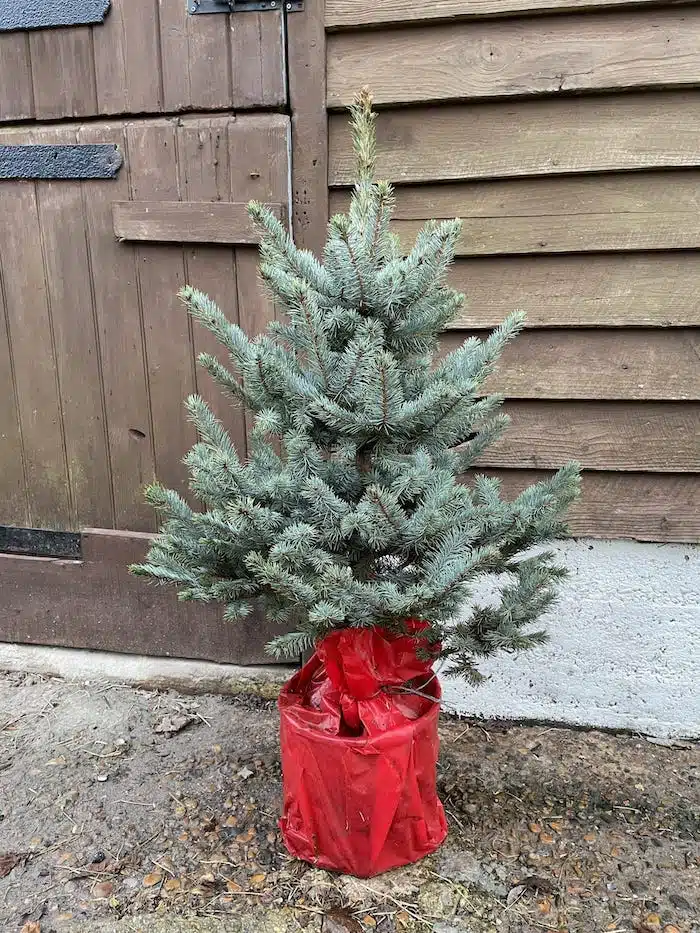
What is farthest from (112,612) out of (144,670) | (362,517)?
(362,517)

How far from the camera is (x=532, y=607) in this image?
1.66 metres

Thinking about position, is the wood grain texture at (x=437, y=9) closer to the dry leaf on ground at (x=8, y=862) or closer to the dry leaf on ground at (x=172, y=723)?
the dry leaf on ground at (x=172, y=723)

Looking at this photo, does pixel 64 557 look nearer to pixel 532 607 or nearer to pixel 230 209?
pixel 230 209

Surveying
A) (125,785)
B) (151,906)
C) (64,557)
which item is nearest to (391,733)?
(151,906)

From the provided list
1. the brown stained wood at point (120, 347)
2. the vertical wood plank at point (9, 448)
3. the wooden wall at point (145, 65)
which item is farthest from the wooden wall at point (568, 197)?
the vertical wood plank at point (9, 448)

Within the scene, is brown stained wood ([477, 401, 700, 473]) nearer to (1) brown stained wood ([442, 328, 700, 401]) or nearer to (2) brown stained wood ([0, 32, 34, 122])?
(1) brown stained wood ([442, 328, 700, 401])

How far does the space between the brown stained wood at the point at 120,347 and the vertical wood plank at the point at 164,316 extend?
34 mm

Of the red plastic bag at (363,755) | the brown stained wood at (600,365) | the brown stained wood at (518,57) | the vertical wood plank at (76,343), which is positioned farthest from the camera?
the vertical wood plank at (76,343)

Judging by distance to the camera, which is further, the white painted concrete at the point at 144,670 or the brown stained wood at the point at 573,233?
the white painted concrete at the point at 144,670

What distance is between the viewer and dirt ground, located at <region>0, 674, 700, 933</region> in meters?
1.72

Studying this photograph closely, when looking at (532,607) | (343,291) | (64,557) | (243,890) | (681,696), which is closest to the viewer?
(343,291)

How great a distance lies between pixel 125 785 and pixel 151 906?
1.68ft

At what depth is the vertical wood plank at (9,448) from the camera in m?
2.61

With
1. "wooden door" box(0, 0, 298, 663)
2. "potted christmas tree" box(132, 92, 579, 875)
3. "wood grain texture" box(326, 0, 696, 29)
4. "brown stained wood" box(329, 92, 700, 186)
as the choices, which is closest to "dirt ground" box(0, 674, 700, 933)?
"potted christmas tree" box(132, 92, 579, 875)
